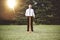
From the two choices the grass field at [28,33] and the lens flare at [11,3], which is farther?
the lens flare at [11,3]

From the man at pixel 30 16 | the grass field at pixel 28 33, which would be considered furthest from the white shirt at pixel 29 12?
the grass field at pixel 28 33

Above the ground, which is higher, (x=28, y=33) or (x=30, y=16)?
(x=30, y=16)

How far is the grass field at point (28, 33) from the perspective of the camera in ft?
15.4

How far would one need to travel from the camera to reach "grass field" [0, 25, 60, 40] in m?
4.71

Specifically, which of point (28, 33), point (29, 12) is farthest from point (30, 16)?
point (28, 33)

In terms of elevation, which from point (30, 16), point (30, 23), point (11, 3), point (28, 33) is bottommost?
point (28, 33)

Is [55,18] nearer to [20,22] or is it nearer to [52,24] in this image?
[52,24]

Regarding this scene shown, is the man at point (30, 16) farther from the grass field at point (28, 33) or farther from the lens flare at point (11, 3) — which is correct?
the lens flare at point (11, 3)

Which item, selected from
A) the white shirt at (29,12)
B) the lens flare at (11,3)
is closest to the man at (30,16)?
the white shirt at (29,12)

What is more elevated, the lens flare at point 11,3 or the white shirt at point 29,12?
the lens flare at point 11,3

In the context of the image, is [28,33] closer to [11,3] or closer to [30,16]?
[30,16]

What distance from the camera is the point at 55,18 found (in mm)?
4793

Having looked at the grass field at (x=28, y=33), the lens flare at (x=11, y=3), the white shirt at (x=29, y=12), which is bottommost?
the grass field at (x=28, y=33)

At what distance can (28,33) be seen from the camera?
4805 mm
